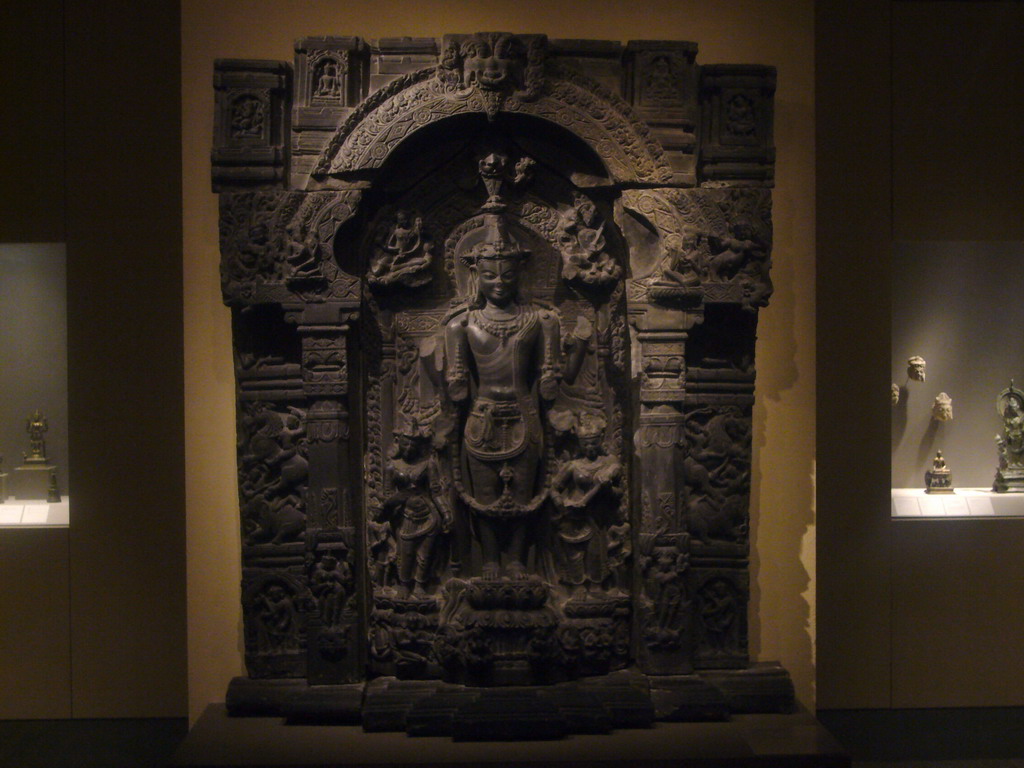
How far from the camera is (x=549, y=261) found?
462 centimetres

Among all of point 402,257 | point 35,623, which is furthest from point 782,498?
point 35,623

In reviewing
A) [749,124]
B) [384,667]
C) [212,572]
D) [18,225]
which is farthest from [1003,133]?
[18,225]

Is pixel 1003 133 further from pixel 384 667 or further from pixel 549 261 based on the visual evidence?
pixel 384 667

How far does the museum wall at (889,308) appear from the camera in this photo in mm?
4898

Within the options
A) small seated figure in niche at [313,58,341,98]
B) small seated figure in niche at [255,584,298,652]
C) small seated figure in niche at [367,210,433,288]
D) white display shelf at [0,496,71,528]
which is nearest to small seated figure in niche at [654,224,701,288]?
small seated figure in niche at [367,210,433,288]

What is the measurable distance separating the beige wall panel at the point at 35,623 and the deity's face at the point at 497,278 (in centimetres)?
257

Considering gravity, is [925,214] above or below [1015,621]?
above

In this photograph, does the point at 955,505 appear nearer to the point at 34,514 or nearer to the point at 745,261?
the point at 745,261

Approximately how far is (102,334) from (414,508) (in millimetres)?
1894

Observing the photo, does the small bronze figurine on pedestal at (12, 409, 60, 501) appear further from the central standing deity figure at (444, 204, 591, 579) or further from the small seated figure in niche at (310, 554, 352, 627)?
the central standing deity figure at (444, 204, 591, 579)

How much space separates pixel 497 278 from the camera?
14.6 ft

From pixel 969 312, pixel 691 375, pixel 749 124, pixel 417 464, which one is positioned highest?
pixel 749 124

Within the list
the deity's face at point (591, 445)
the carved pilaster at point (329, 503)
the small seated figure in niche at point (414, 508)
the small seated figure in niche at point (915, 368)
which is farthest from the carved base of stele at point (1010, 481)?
the carved pilaster at point (329, 503)

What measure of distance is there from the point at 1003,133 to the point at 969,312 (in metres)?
0.99
